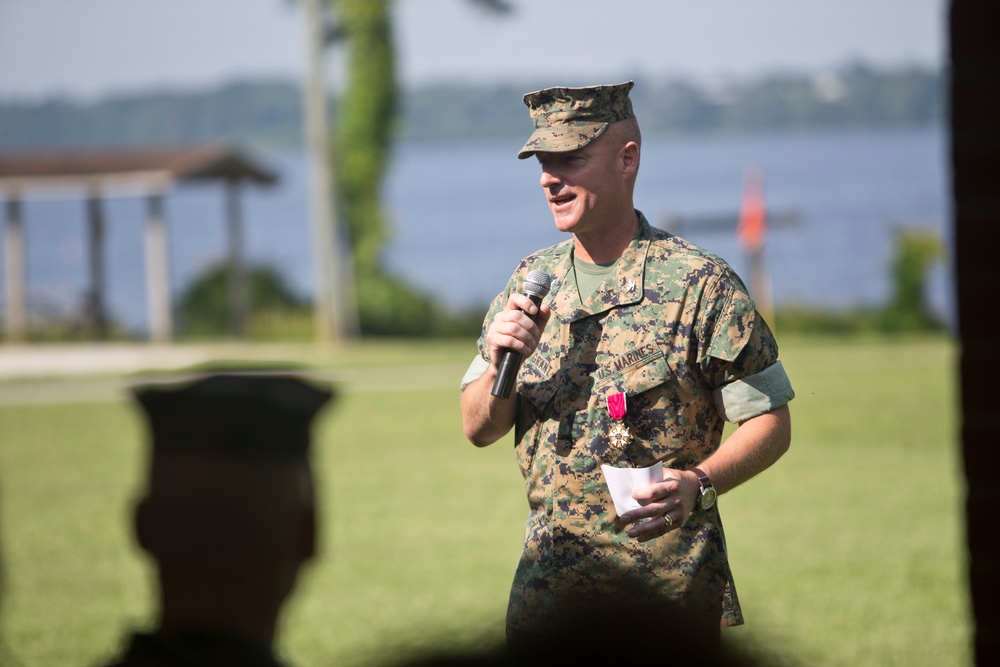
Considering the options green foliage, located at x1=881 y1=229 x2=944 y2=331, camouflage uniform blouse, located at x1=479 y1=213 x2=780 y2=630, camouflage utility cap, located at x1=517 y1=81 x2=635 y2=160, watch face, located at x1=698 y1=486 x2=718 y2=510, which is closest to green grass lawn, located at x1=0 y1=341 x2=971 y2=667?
camouflage uniform blouse, located at x1=479 y1=213 x2=780 y2=630

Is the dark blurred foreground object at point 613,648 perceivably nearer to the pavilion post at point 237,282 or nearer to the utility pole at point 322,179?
the utility pole at point 322,179

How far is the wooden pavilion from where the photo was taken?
21891 mm

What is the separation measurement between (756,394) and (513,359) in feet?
1.43

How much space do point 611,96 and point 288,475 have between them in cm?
120

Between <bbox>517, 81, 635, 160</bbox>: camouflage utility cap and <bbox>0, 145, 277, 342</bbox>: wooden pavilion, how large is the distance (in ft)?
65.7

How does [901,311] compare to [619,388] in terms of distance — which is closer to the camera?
[619,388]

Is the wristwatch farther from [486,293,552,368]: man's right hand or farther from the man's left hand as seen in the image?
[486,293,552,368]: man's right hand

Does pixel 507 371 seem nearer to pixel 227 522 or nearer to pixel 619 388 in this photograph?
pixel 619 388

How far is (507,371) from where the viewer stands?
2.13 m

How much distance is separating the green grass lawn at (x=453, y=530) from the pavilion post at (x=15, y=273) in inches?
285

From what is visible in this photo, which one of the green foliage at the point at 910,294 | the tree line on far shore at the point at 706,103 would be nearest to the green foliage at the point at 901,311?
the green foliage at the point at 910,294

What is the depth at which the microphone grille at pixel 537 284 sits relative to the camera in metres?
2.15

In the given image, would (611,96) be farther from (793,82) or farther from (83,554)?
(83,554)

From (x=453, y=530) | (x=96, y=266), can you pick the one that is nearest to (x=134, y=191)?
(x=96, y=266)
